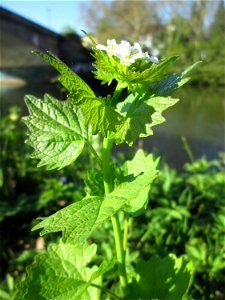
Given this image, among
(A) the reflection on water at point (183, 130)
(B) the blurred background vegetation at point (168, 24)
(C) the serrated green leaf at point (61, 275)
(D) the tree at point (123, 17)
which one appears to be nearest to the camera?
(C) the serrated green leaf at point (61, 275)

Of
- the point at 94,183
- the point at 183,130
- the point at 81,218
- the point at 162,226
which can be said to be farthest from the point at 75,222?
the point at 183,130

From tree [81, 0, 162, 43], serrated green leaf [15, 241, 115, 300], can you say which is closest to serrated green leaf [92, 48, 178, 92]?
serrated green leaf [15, 241, 115, 300]

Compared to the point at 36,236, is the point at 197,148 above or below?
below

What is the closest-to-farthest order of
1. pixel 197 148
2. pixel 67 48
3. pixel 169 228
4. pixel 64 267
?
1. pixel 64 267
2. pixel 169 228
3. pixel 197 148
4. pixel 67 48

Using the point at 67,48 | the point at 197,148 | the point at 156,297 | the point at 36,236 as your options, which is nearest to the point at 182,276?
the point at 156,297

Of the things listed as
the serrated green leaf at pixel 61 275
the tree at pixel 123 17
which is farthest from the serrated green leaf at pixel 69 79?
the tree at pixel 123 17

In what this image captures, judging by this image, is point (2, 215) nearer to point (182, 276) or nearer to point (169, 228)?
point (169, 228)

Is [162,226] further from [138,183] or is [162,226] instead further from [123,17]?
[123,17]

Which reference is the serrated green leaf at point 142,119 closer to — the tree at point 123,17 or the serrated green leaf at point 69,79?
the serrated green leaf at point 69,79
